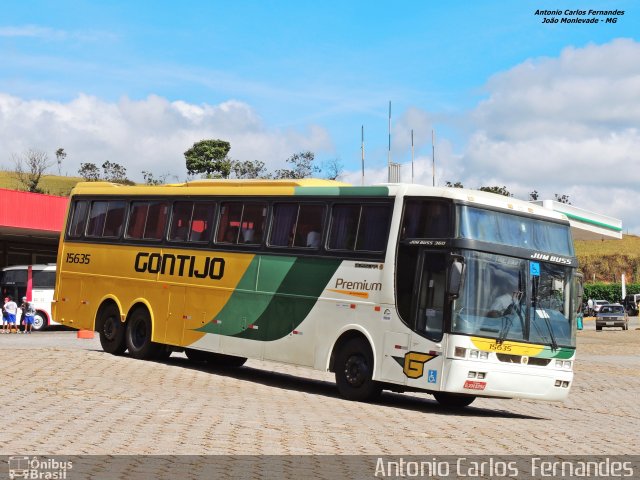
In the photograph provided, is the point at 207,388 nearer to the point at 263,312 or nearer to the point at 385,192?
the point at 263,312

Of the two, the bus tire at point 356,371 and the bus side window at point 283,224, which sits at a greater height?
the bus side window at point 283,224

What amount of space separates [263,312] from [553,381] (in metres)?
5.55

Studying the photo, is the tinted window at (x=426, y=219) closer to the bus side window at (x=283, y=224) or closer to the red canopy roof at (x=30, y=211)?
the bus side window at (x=283, y=224)

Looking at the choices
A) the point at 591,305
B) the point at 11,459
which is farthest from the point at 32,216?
the point at 591,305

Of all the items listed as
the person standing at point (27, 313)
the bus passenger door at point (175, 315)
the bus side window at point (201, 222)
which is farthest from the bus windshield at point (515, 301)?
the person standing at point (27, 313)

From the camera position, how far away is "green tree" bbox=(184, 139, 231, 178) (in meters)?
149

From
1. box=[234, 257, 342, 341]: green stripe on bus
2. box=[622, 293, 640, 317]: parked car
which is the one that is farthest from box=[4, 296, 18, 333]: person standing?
box=[622, 293, 640, 317]: parked car

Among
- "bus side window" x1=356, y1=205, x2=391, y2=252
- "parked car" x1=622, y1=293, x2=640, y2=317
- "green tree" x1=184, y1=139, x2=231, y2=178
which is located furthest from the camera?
"green tree" x1=184, y1=139, x2=231, y2=178

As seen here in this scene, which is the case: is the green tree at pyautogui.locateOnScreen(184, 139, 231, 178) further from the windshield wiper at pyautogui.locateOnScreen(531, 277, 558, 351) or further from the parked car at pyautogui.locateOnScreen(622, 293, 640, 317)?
the windshield wiper at pyautogui.locateOnScreen(531, 277, 558, 351)

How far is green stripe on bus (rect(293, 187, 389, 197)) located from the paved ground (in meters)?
3.42

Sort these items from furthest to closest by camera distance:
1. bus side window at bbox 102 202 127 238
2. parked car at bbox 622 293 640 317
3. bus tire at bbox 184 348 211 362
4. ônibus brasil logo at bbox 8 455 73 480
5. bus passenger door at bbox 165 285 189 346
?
parked car at bbox 622 293 640 317 → bus side window at bbox 102 202 127 238 → bus tire at bbox 184 348 211 362 → bus passenger door at bbox 165 285 189 346 → ônibus brasil logo at bbox 8 455 73 480

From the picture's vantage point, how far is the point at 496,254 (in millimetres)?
17156

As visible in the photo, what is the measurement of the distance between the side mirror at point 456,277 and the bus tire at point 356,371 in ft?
7.07

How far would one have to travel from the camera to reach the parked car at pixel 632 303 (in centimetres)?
10388
